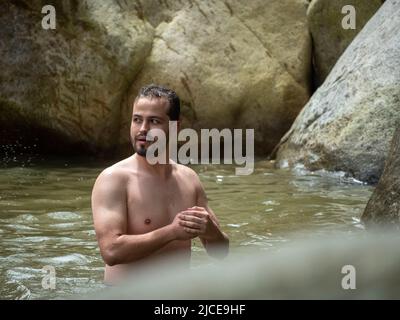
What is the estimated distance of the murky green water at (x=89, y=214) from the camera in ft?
13.3

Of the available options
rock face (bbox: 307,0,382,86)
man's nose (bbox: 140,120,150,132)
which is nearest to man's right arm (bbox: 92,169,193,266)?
man's nose (bbox: 140,120,150,132)

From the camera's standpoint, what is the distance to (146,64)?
29.0 ft

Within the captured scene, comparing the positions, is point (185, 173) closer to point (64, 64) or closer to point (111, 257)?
point (111, 257)

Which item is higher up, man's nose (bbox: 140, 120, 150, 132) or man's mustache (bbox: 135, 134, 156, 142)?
man's nose (bbox: 140, 120, 150, 132)

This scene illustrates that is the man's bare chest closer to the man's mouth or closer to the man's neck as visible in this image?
the man's neck

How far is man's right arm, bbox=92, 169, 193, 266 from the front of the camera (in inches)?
112

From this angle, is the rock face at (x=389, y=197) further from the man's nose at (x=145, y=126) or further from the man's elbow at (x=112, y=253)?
the man's elbow at (x=112, y=253)

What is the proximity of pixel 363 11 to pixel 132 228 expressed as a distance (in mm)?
6948

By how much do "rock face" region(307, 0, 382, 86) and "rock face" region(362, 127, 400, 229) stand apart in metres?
4.91

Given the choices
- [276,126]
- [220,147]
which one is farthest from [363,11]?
[220,147]

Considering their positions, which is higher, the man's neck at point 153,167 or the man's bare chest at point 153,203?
the man's neck at point 153,167

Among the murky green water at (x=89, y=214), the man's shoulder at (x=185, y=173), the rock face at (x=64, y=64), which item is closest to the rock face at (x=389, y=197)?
the murky green water at (x=89, y=214)

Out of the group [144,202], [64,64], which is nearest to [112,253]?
[144,202]

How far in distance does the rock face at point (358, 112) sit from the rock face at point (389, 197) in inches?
84.3
